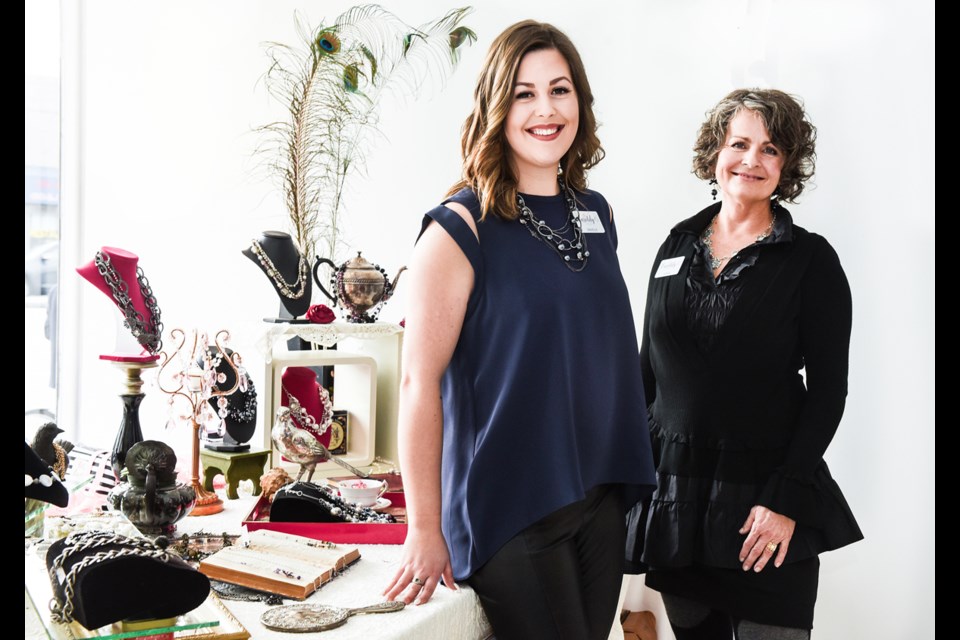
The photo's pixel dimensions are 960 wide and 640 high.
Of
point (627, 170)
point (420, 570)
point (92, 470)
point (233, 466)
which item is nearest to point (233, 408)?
point (233, 466)

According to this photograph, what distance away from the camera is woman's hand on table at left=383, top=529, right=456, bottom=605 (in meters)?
1.38

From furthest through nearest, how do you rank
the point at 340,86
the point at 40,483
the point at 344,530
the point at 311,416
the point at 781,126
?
1. the point at 340,86
2. the point at 311,416
3. the point at 781,126
4. the point at 344,530
5. the point at 40,483

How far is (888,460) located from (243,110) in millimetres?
3242

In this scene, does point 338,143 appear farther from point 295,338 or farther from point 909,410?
point 909,410

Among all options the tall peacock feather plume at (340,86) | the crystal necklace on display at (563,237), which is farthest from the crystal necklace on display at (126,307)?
the tall peacock feather plume at (340,86)

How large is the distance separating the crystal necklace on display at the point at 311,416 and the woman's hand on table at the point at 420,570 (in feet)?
2.93

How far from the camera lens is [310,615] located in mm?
1299

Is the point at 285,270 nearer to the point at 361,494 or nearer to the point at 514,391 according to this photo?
the point at 361,494

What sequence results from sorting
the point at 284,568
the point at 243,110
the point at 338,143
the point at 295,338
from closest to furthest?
the point at 284,568 → the point at 295,338 → the point at 338,143 → the point at 243,110

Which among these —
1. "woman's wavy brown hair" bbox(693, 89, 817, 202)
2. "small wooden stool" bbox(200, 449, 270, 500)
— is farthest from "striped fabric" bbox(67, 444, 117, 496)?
"woman's wavy brown hair" bbox(693, 89, 817, 202)

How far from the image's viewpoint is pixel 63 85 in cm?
396

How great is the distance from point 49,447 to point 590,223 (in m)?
1.22
